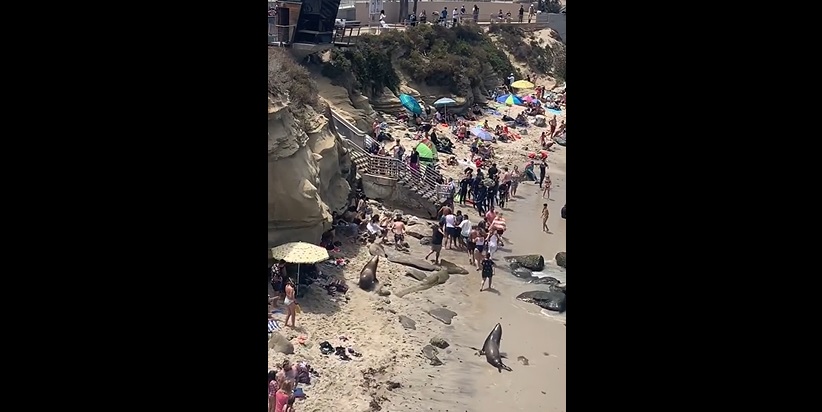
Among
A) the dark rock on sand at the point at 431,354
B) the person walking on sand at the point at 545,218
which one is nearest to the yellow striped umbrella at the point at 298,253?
the dark rock on sand at the point at 431,354

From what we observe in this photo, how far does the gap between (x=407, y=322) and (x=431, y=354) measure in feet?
3.98

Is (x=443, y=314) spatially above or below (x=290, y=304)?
below

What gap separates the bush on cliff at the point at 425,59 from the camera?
28.9 metres

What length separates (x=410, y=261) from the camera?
629 inches

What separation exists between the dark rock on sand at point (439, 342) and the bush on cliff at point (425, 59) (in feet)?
52.0

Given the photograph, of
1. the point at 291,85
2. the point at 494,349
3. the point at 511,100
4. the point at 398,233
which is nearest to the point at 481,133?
the point at 511,100

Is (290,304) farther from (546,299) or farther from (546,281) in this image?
(546,281)

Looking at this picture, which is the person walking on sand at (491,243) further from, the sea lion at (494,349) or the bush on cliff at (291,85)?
the bush on cliff at (291,85)

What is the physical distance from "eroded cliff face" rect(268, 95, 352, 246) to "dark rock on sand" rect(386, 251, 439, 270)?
5.02 ft

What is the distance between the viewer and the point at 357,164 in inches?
778
